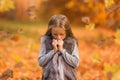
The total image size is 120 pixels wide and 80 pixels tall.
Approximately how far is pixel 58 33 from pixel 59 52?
0.29 meters

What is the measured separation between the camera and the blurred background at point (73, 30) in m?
10.4

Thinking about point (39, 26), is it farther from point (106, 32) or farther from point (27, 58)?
point (27, 58)

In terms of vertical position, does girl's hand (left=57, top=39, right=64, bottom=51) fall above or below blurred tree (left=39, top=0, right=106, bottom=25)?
below

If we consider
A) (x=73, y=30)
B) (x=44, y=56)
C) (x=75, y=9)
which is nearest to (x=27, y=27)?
(x=73, y=30)

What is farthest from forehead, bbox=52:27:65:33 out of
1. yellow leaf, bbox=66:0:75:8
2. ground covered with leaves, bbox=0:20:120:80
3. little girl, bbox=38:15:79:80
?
yellow leaf, bbox=66:0:75:8

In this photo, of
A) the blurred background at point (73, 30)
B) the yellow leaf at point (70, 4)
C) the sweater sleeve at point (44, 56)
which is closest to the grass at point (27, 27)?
the blurred background at point (73, 30)

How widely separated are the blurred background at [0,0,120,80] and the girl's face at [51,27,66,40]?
0.88 meters

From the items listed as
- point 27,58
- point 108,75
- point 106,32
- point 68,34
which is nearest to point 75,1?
point 106,32

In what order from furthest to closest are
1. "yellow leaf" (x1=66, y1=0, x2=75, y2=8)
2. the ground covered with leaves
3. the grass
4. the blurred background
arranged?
"yellow leaf" (x1=66, y1=0, x2=75, y2=8) < the grass < the ground covered with leaves < the blurred background

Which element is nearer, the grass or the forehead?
the forehead

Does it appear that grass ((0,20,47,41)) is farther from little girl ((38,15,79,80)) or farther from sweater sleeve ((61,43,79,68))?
sweater sleeve ((61,43,79,68))

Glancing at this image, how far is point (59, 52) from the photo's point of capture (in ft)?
23.0

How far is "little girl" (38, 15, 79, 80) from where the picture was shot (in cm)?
695

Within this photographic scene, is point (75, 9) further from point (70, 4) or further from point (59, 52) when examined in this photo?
point (59, 52)
